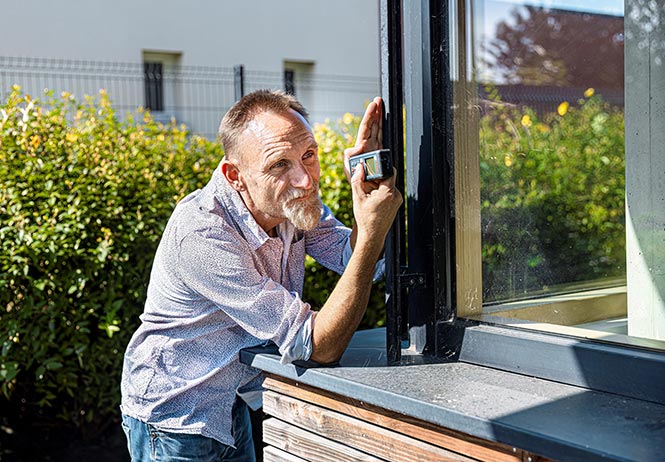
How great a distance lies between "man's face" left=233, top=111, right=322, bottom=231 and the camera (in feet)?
6.61

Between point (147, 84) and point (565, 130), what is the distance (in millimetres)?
9854

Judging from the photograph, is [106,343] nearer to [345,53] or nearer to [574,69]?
[574,69]

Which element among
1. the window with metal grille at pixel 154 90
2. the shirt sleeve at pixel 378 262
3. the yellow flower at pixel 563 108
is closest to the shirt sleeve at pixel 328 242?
the shirt sleeve at pixel 378 262

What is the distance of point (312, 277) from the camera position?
4273 mm

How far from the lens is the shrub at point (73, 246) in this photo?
11.7ft

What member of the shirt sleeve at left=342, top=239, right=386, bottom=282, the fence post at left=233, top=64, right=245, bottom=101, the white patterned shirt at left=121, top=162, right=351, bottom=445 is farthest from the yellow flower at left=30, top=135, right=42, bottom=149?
the fence post at left=233, top=64, right=245, bottom=101

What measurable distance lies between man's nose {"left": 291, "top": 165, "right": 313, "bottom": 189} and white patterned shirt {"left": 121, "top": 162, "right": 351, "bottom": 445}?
0.50 feet

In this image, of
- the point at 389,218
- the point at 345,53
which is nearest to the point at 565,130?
the point at 389,218

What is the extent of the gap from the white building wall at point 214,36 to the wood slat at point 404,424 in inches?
382

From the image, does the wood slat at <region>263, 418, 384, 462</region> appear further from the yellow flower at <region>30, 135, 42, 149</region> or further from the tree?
the yellow flower at <region>30, 135, 42, 149</region>

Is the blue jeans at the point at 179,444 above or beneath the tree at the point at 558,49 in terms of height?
beneath

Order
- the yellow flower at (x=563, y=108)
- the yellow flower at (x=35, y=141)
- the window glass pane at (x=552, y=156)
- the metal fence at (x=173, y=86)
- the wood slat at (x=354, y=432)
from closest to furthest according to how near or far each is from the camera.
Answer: the wood slat at (x=354, y=432) → the window glass pane at (x=552, y=156) → the yellow flower at (x=563, y=108) → the yellow flower at (x=35, y=141) → the metal fence at (x=173, y=86)

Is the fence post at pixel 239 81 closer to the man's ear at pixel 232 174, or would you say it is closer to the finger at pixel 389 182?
the man's ear at pixel 232 174

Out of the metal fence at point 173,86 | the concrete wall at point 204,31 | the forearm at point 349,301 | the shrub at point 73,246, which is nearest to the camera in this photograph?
the forearm at point 349,301
